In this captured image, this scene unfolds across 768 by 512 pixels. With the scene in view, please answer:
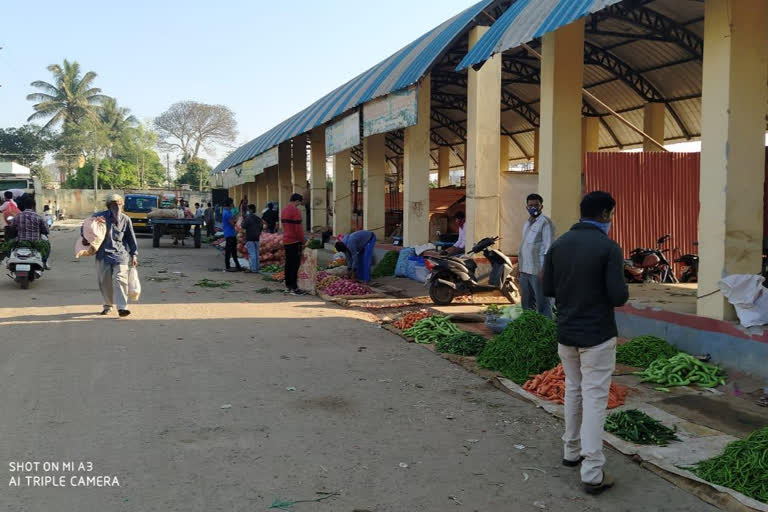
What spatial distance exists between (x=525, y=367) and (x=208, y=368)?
3.25 metres

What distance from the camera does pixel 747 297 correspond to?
6527 millimetres

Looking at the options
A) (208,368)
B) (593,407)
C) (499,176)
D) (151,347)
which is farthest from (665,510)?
(499,176)

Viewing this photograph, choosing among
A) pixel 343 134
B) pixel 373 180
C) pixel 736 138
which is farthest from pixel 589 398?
pixel 343 134

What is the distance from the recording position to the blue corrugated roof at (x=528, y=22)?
25.0ft

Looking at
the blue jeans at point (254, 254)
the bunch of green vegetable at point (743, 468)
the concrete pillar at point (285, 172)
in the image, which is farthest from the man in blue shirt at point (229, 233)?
the bunch of green vegetable at point (743, 468)

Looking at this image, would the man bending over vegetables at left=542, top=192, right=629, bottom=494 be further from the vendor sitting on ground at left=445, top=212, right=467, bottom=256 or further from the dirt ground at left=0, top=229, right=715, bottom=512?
the vendor sitting on ground at left=445, top=212, right=467, bottom=256

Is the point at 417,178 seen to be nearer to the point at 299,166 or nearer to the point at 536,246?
the point at 536,246

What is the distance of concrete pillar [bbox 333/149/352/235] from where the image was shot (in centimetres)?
2100

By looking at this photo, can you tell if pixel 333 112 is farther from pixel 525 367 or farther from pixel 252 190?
pixel 252 190

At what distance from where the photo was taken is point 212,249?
84.4 feet

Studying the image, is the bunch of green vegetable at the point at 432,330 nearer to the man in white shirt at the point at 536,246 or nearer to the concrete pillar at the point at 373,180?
the man in white shirt at the point at 536,246

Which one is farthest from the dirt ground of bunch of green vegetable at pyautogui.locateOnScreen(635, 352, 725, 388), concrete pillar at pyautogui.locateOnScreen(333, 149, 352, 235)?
concrete pillar at pyautogui.locateOnScreen(333, 149, 352, 235)

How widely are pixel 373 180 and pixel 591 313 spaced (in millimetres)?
14618

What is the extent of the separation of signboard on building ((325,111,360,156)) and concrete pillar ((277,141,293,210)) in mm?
8351
